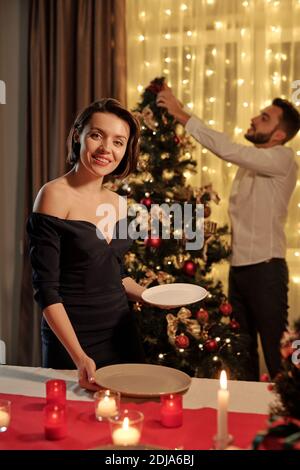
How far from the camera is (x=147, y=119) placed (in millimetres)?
3320

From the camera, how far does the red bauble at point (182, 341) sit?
10.1ft

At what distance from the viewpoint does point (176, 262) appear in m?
3.30

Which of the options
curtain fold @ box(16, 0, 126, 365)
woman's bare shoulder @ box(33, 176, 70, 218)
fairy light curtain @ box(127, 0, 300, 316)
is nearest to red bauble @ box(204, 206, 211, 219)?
fairy light curtain @ box(127, 0, 300, 316)

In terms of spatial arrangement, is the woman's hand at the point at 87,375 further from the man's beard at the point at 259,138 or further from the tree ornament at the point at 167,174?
the man's beard at the point at 259,138

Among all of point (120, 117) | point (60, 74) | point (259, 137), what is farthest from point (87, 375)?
point (60, 74)

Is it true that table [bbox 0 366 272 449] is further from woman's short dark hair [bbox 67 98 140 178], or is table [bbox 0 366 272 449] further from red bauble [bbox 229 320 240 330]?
red bauble [bbox 229 320 240 330]

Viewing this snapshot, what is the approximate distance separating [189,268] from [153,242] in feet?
0.83

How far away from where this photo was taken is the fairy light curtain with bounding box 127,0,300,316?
3715mm

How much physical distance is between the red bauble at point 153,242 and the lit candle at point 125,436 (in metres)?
2.12

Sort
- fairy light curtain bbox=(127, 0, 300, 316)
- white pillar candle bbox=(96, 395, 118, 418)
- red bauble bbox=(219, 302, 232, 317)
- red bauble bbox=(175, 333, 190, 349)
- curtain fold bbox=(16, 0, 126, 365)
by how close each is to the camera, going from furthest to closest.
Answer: curtain fold bbox=(16, 0, 126, 365), fairy light curtain bbox=(127, 0, 300, 316), red bauble bbox=(219, 302, 232, 317), red bauble bbox=(175, 333, 190, 349), white pillar candle bbox=(96, 395, 118, 418)

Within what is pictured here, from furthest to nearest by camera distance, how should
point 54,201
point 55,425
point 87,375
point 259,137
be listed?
1. point 259,137
2. point 54,201
3. point 87,375
4. point 55,425

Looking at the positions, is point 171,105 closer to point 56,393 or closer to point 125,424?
point 56,393
